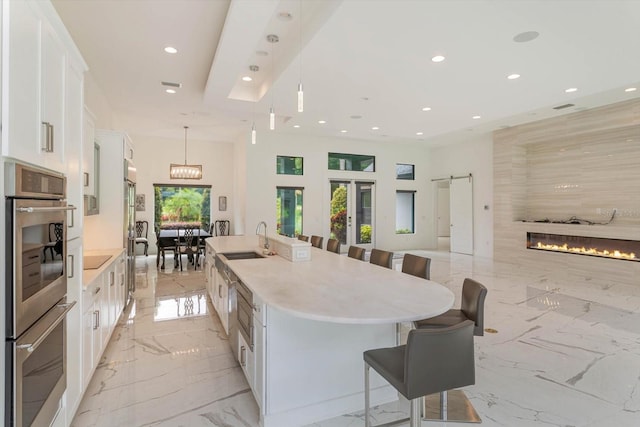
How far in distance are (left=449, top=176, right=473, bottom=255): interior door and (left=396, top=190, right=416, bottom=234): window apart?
127cm

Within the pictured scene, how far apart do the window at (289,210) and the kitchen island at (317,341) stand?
6.82 meters

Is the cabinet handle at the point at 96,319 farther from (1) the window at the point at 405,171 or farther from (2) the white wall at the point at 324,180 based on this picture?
(1) the window at the point at 405,171

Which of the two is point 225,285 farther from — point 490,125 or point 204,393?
point 490,125

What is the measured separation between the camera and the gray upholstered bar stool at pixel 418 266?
3.05m

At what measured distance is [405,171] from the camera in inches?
434

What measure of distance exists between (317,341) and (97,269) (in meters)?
2.07

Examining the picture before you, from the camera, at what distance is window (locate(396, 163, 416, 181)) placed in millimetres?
10875

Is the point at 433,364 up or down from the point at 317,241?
down

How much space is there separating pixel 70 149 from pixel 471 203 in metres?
9.74

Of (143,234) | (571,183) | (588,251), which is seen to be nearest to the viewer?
(588,251)

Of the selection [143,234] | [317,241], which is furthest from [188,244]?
[317,241]

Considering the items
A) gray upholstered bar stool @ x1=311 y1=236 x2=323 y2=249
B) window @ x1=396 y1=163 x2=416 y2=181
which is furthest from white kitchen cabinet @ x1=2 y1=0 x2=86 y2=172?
window @ x1=396 y1=163 x2=416 y2=181

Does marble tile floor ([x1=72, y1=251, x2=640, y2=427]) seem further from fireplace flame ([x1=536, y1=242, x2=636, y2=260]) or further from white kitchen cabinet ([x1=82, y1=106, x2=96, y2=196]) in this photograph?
white kitchen cabinet ([x1=82, y1=106, x2=96, y2=196])

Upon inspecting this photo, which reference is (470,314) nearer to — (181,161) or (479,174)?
(479,174)
